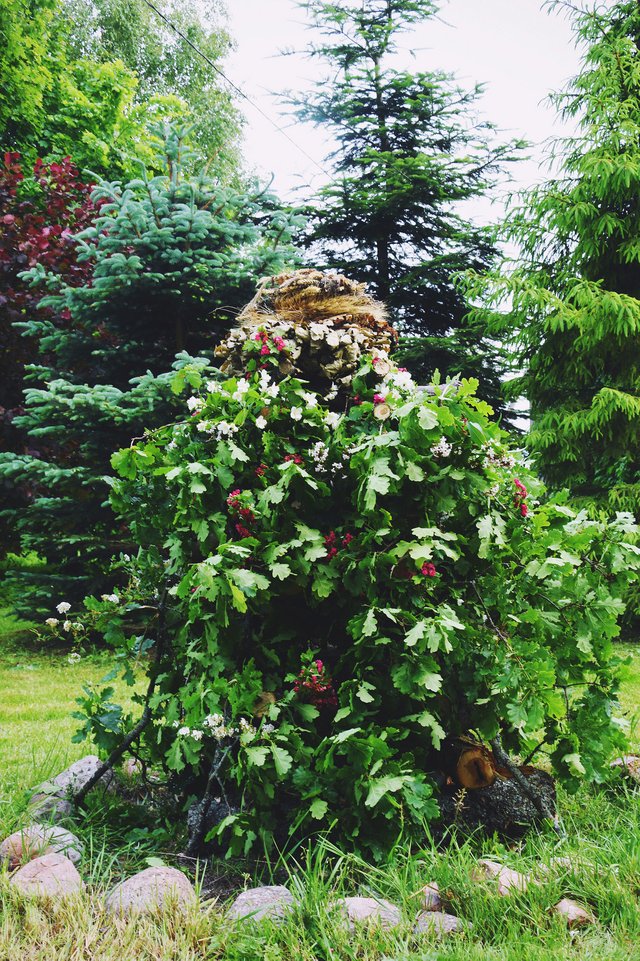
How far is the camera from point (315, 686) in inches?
97.3

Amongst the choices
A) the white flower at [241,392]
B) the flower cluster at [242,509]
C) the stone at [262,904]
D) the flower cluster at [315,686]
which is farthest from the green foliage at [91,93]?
the stone at [262,904]

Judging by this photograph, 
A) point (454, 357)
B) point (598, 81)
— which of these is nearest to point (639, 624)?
point (454, 357)

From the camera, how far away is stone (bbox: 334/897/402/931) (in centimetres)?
193

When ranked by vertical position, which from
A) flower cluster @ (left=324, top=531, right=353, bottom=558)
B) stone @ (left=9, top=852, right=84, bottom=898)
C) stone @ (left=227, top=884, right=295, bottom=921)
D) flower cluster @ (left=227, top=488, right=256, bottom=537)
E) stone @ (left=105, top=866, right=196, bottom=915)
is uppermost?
flower cluster @ (left=227, top=488, right=256, bottom=537)

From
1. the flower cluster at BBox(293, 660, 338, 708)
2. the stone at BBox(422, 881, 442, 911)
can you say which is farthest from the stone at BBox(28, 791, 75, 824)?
the stone at BBox(422, 881, 442, 911)

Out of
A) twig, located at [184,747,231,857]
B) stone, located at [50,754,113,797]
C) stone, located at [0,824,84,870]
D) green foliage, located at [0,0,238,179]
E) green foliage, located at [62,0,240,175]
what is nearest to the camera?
stone, located at [0,824,84,870]

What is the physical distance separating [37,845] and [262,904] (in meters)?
0.83

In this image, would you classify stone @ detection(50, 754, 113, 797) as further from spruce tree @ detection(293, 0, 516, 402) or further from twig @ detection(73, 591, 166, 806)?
spruce tree @ detection(293, 0, 516, 402)

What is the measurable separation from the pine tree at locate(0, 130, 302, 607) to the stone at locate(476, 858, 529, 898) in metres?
4.09

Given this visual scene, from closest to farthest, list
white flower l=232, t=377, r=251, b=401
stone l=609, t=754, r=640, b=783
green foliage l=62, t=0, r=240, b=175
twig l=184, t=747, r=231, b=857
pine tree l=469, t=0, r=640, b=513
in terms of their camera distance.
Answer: twig l=184, t=747, r=231, b=857 → white flower l=232, t=377, r=251, b=401 → stone l=609, t=754, r=640, b=783 → pine tree l=469, t=0, r=640, b=513 → green foliage l=62, t=0, r=240, b=175

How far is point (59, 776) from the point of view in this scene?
300cm

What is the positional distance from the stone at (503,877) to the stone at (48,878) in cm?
119

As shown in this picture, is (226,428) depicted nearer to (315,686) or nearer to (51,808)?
(315,686)

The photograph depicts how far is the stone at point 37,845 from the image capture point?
2.33m
